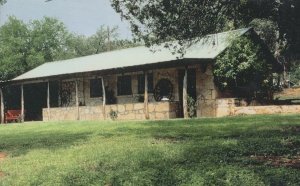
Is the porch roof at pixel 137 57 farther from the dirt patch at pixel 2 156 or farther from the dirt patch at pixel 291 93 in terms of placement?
the dirt patch at pixel 291 93

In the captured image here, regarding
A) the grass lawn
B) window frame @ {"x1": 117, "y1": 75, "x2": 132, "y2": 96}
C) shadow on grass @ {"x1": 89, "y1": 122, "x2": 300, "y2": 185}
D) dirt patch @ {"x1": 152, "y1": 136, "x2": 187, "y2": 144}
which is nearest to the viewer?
shadow on grass @ {"x1": 89, "y1": 122, "x2": 300, "y2": 185}

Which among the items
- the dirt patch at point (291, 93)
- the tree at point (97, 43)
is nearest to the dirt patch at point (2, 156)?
the dirt patch at point (291, 93)

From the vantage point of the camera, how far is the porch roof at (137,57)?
81.3ft

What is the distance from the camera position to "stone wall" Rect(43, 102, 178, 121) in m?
24.3

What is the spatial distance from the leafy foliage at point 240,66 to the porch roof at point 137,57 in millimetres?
516

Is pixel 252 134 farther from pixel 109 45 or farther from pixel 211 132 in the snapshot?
pixel 109 45

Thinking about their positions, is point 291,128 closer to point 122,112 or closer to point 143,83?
point 122,112

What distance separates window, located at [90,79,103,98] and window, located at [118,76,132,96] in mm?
2179

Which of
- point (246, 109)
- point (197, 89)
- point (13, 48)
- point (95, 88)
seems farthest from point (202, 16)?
point (13, 48)

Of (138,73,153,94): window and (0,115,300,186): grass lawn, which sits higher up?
(138,73,153,94): window

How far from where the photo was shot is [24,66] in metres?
56.2

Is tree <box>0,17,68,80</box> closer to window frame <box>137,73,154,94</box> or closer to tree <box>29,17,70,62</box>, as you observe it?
tree <box>29,17,70,62</box>

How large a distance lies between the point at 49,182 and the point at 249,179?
10.9ft

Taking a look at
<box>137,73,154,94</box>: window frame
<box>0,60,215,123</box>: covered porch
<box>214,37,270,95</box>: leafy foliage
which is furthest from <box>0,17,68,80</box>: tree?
<box>214,37,270,95</box>: leafy foliage
